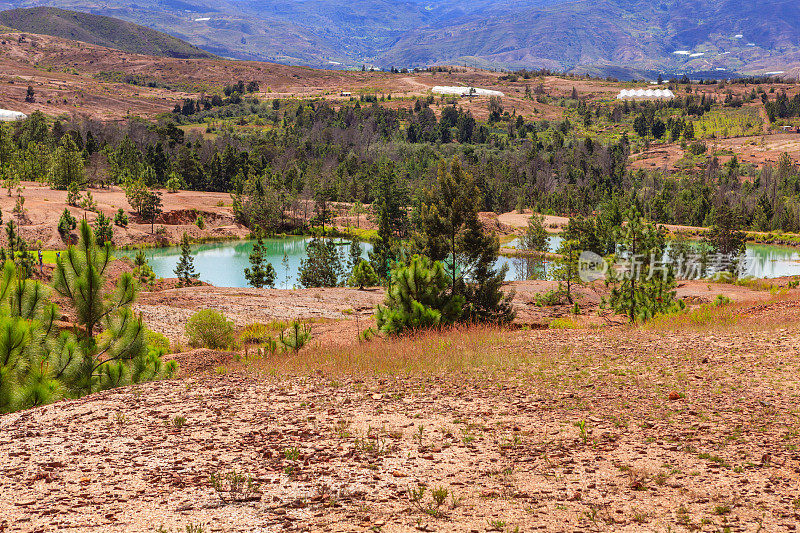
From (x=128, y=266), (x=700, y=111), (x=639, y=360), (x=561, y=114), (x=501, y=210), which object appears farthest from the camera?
(x=561, y=114)

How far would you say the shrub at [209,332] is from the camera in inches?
757

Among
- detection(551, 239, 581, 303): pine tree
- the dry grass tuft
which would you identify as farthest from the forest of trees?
the dry grass tuft

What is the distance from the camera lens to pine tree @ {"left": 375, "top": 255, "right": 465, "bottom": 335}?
1738 centimetres

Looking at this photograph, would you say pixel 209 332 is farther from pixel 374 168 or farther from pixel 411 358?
pixel 374 168

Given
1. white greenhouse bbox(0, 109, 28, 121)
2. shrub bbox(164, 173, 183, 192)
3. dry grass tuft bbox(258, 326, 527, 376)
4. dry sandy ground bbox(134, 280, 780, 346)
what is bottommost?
dry sandy ground bbox(134, 280, 780, 346)

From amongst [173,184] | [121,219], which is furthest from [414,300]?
[173,184]

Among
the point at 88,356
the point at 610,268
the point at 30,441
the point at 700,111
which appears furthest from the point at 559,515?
the point at 700,111

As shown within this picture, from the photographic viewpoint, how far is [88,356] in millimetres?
10375

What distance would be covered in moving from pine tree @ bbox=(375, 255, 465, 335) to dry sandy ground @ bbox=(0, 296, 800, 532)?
214 inches

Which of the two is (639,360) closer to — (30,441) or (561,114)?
(30,441)

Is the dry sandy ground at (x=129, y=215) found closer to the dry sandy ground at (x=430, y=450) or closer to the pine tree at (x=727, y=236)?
the dry sandy ground at (x=430, y=450)

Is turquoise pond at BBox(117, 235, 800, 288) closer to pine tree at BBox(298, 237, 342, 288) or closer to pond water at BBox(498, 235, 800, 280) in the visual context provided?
pond water at BBox(498, 235, 800, 280)

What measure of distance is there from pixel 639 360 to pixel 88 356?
10.2m

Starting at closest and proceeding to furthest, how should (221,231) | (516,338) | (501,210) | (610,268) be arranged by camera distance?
(516,338), (610,268), (221,231), (501,210)
